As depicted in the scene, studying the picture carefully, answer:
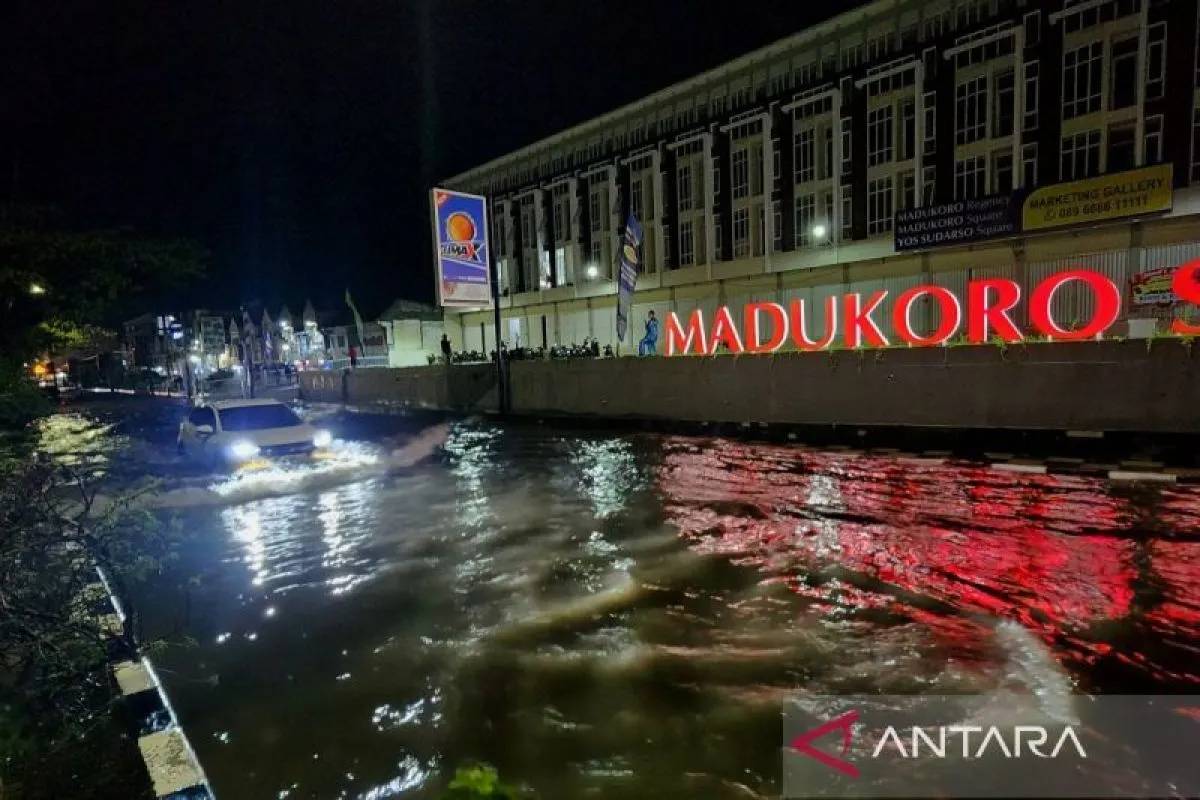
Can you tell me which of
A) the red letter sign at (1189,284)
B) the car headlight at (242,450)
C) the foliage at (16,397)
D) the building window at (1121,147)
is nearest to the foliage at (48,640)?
the car headlight at (242,450)

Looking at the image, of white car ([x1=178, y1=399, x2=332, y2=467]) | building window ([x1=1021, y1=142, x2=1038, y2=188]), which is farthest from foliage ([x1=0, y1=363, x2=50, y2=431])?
building window ([x1=1021, y1=142, x2=1038, y2=188])

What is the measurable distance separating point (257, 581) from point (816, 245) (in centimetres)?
2922

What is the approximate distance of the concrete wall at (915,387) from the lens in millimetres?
12234

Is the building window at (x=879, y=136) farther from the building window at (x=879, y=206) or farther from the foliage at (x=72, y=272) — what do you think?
the foliage at (x=72, y=272)

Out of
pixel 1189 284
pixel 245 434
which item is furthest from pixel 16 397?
pixel 1189 284

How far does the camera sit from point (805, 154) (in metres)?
32.7

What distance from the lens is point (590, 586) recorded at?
6.52m

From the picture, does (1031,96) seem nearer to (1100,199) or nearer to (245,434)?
(1100,199)

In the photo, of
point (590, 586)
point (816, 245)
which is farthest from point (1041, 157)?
point (590, 586)

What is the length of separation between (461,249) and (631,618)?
21.8 m

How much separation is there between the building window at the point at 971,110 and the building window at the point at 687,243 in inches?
559

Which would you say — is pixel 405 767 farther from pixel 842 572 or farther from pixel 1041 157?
pixel 1041 157

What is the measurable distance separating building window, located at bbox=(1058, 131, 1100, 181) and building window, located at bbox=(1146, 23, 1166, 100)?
191 centimetres

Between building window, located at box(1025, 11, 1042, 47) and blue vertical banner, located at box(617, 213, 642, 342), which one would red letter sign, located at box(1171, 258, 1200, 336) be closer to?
blue vertical banner, located at box(617, 213, 642, 342)
